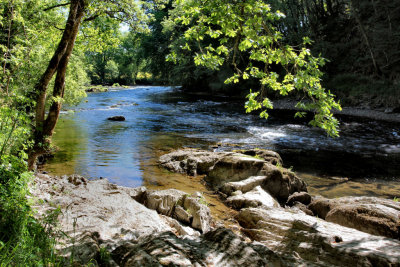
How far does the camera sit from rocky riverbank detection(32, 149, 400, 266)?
9.50 ft

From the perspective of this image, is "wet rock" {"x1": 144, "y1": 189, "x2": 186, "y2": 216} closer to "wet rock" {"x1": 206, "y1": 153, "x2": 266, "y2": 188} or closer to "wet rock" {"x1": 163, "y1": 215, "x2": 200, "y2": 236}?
"wet rock" {"x1": 163, "y1": 215, "x2": 200, "y2": 236}

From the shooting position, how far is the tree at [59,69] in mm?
5312

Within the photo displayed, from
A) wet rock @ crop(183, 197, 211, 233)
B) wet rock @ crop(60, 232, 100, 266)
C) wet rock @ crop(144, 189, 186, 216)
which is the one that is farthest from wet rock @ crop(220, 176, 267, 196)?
wet rock @ crop(60, 232, 100, 266)

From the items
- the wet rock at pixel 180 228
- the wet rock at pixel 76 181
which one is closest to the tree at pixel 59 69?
the wet rock at pixel 76 181

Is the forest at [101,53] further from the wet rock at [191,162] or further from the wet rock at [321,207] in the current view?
the wet rock at [191,162]

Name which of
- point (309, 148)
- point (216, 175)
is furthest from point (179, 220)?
point (309, 148)

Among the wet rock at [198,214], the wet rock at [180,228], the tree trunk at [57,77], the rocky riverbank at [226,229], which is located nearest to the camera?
the rocky riverbank at [226,229]

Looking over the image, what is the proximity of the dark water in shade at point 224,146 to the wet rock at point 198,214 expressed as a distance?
199cm

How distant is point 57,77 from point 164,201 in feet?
11.6

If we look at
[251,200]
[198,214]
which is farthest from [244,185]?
[198,214]

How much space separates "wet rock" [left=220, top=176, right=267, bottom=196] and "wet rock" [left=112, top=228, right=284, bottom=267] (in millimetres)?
3709

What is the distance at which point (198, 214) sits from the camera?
502cm

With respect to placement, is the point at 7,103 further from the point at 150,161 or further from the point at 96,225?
the point at 150,161

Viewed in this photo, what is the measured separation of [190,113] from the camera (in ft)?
74.4
